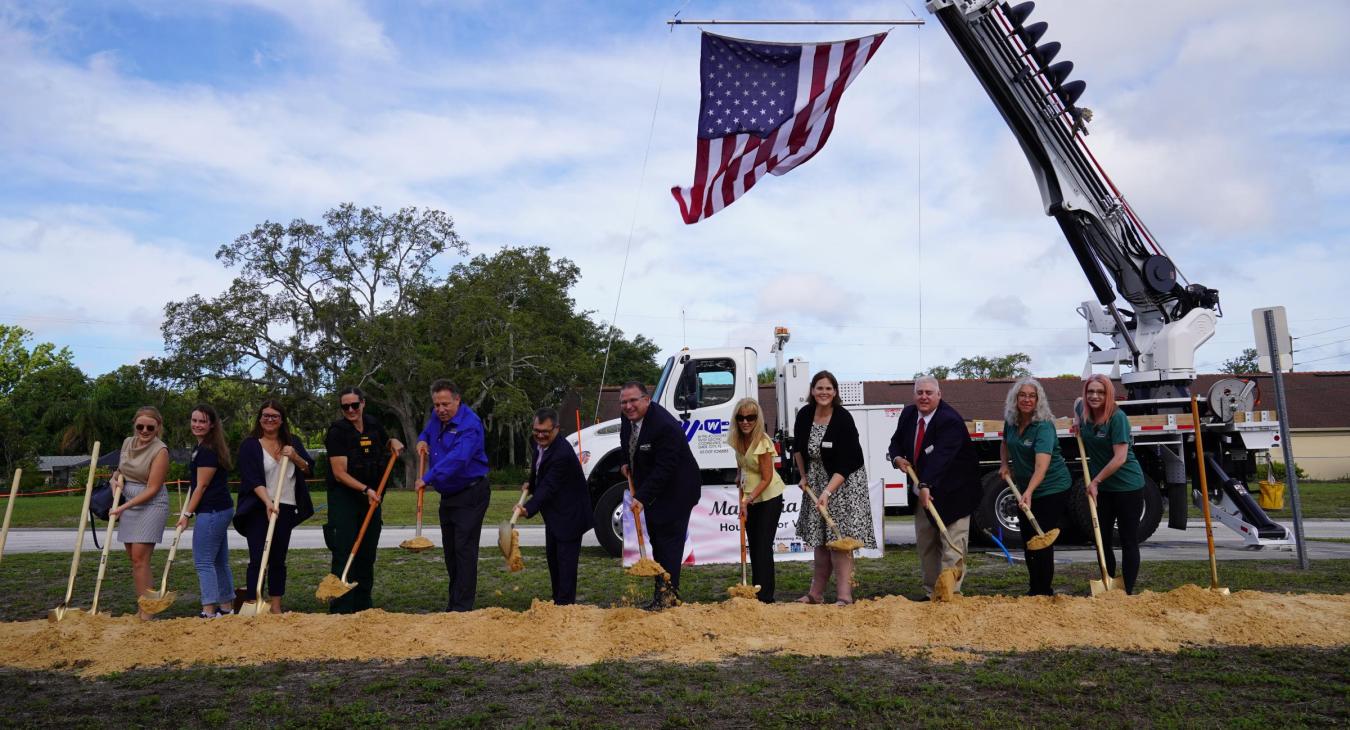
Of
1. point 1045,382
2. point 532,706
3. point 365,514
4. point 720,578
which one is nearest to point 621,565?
point 720,578

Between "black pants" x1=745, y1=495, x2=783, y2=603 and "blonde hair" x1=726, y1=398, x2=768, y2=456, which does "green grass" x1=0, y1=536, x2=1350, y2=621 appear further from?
"blonde hair" x1=726, y1=398, x2=768, y2=456

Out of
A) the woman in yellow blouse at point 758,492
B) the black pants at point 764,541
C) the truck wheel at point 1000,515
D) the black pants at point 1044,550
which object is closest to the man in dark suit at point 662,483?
the woman in yellow blouse at point 758,492

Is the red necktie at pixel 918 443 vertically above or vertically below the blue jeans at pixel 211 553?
above

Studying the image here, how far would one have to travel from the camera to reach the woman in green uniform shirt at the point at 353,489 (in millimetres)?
7496

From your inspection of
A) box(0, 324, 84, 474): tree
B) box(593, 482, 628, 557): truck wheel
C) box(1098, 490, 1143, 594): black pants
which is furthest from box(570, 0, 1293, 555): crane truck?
box(0, 324, 84, 474): tree

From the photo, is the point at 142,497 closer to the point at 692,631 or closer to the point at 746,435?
the point at 692,631

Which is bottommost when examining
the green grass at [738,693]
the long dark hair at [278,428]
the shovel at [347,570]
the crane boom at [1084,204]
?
the green grass at [738,693]

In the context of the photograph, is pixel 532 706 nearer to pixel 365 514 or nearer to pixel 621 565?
pixel 365 514

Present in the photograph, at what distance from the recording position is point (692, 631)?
6312mm

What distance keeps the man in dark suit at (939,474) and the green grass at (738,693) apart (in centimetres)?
181

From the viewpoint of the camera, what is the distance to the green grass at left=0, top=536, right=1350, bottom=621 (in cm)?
841

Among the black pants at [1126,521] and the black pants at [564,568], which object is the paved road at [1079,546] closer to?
the black pants at [1126,521]

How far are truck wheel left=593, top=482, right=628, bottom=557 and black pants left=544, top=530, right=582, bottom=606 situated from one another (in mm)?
4224

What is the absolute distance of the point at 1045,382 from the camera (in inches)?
1693
